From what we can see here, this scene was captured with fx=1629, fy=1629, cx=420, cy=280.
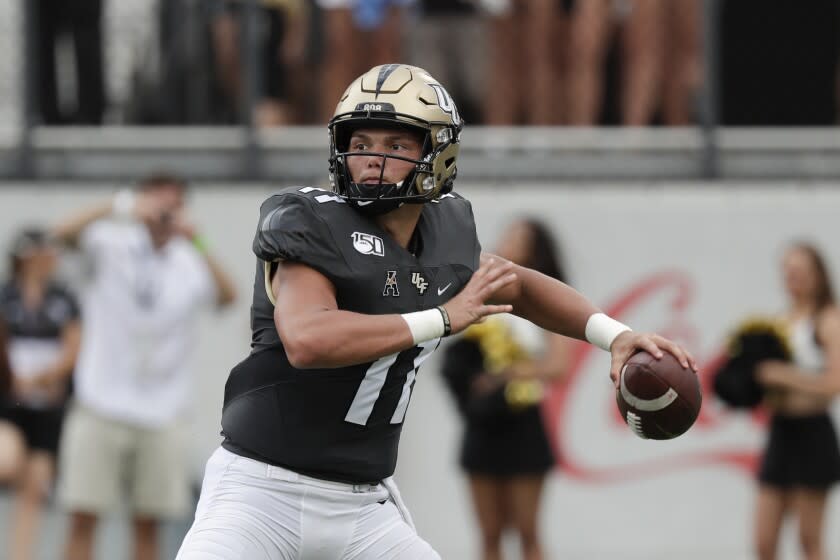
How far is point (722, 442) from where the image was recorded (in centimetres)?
957

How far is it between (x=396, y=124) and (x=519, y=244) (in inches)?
152

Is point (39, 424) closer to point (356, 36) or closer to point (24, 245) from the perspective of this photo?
point (24, 245)

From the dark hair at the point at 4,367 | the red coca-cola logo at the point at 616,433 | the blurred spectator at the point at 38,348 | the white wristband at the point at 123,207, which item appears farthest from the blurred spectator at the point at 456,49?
the dark hair at the point at 4,367

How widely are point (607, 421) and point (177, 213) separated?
287 cm

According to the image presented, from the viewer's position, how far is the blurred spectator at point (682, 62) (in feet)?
32.9

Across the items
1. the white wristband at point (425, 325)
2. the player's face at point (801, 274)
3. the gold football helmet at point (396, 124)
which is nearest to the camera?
the white wristband at point (425, 325)

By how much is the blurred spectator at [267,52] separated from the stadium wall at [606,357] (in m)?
0.69

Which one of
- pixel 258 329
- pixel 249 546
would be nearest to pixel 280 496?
pixel 249 546

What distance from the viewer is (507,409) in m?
8.00

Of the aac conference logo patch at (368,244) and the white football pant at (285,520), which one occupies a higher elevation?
the aac conference logo patch at (368,244)

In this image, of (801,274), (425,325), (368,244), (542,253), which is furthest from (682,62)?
(425,325)

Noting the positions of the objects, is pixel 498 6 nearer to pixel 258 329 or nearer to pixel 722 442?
pixel 722 442

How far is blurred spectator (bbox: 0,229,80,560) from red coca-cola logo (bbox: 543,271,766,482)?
2.79 meters

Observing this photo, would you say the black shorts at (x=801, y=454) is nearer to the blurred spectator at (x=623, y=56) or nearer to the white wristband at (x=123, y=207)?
the blurred spectator at (x=623, y=56)
